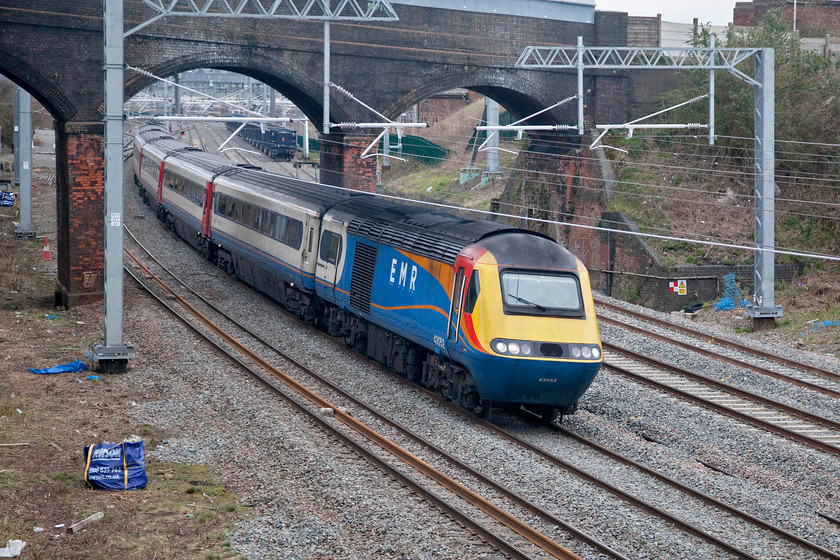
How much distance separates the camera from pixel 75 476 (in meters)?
10.6

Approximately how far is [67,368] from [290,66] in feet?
38.8

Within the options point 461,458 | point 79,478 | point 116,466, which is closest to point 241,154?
point 461,458

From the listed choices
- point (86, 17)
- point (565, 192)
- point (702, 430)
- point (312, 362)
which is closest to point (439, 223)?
point (312, 362)

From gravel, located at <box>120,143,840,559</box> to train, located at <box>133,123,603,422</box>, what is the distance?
635mm

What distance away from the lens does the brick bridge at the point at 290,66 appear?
21.3 m

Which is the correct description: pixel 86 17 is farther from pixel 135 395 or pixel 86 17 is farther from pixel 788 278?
pixel 788 278

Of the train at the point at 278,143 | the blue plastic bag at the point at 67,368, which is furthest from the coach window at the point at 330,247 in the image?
the train at the point at 278,143

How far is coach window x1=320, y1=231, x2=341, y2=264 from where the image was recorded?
18.5 m

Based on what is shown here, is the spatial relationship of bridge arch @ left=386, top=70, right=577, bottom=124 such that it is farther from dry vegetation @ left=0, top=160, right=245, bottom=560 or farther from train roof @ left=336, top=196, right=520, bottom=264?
dry vegetation @ left=0, top=160, right=245, bottom=560

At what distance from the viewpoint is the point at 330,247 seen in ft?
61.9

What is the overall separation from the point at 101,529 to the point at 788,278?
23.6m

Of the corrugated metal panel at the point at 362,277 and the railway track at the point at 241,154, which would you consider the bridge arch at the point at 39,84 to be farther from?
the railway track at the point at 241,154

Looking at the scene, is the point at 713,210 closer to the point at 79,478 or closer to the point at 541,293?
the point at 541,293

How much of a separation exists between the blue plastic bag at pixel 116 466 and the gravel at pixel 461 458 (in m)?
1.02
